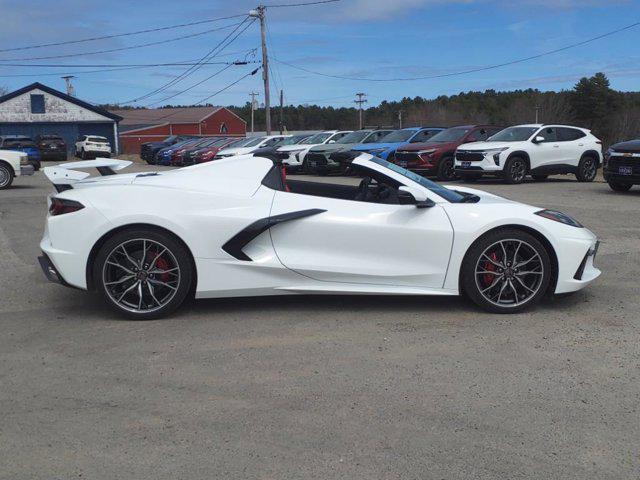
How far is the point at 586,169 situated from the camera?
18359mm

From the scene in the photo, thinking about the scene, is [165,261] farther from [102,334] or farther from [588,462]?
[588,462]

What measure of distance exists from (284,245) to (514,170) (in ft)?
45.4

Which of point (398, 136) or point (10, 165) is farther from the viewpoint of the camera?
point (398, 136)

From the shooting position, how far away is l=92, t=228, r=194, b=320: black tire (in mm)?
4840

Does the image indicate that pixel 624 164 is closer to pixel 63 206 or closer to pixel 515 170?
pixel 515 170

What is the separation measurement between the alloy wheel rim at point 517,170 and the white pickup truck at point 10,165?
13257 mm

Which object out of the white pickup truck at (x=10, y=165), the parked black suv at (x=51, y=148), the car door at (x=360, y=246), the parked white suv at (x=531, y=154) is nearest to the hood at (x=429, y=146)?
the parked white suv at (x=531, y=154)

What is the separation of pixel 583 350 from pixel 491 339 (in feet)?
2.00

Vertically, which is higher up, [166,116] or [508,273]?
[166,116]

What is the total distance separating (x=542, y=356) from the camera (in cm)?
418

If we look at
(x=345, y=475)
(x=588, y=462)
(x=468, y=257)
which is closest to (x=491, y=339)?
(x=468, y=257)

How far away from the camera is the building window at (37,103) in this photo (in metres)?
51.7

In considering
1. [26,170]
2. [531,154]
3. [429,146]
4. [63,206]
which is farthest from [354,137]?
[63,206]

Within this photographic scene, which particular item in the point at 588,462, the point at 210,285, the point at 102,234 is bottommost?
the point at 588,462
